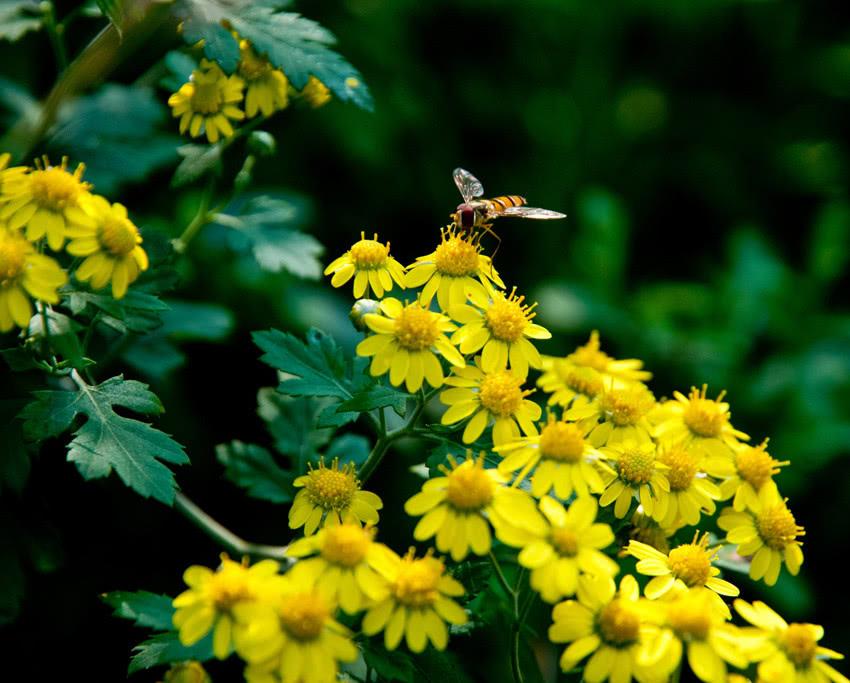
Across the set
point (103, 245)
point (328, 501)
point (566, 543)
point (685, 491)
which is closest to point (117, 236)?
point (103, 245)

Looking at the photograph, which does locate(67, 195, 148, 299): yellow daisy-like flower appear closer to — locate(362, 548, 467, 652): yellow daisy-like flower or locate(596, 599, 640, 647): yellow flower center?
locate(362, 548, 467, 652): yellow daisy-like flower

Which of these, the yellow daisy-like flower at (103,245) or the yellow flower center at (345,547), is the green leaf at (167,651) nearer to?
the yellow flower center at (345,547)

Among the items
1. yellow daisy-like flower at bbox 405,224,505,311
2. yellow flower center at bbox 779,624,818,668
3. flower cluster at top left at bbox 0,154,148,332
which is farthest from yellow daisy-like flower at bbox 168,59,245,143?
yellow flower center at bbox 779,624,818,668

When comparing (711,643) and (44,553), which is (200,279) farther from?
(711,643)

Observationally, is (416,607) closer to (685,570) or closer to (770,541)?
(685,570)

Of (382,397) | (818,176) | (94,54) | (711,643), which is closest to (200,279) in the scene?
(94,54)

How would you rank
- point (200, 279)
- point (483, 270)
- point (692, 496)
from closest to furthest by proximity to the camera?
point (692, 496) < point (483, 270) < point (200, 279)

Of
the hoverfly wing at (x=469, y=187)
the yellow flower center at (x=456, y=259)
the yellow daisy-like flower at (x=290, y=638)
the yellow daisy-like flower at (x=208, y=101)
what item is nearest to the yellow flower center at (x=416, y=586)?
the yellow daisy-like flower at (x=290, y=638)
